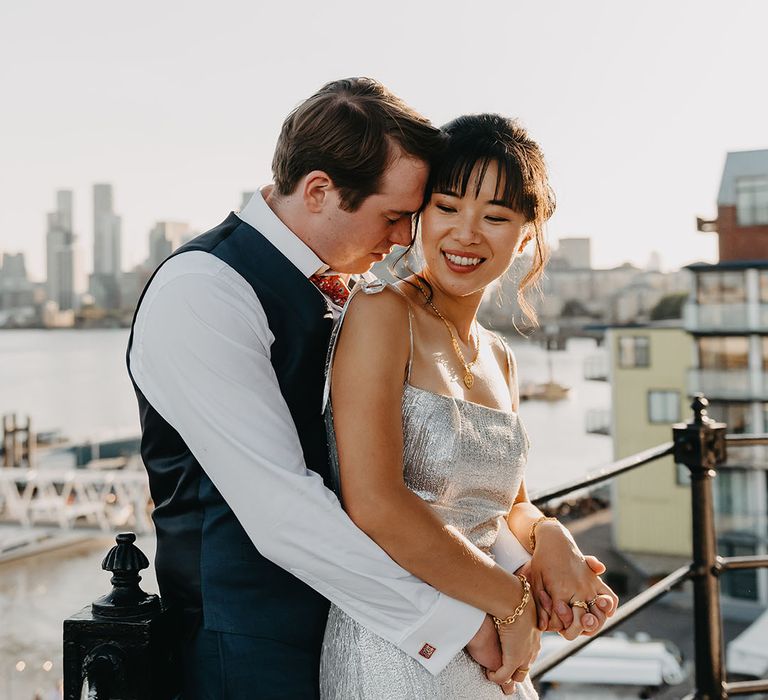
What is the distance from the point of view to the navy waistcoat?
1171 mm

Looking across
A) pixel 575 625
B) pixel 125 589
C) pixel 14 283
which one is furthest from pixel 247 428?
pixel 14 283

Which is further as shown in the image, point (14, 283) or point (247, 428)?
point (14, 283)

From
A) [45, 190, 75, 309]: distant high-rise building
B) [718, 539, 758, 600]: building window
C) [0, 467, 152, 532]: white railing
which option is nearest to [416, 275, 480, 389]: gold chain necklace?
[0, 467, 152, 532]: white railing

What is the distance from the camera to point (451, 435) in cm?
128

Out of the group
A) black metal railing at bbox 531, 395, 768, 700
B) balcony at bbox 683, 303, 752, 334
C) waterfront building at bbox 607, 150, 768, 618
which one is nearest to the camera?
black metal railing at bbox 531, 395, 768, 700

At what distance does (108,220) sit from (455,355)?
58.3 metres

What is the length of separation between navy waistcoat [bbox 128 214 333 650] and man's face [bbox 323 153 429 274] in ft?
0.31

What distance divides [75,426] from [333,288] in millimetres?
56554

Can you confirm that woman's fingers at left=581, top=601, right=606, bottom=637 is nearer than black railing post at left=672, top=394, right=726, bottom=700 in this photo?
Yes

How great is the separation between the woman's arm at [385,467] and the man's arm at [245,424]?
33 millimetres

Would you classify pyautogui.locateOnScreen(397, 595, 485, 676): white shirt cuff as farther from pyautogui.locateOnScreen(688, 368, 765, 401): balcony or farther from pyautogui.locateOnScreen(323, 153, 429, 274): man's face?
pyautogui.locateOnScreen(688, 368, 765, 401): balcony

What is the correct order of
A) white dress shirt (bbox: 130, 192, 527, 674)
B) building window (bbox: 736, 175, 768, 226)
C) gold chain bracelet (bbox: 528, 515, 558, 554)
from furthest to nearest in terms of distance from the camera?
building window (bbox: 736, 175, 768, 226), gold chain bracelet (bbox: 528, 515, 558, 554), white dress shirt (bbox: 130, 192, 527, 674)

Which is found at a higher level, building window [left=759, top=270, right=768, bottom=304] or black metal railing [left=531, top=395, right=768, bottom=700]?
building window [left=759, top=270, right=768, bottom=304]

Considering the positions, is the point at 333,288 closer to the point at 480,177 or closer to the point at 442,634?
the point at 480,177
